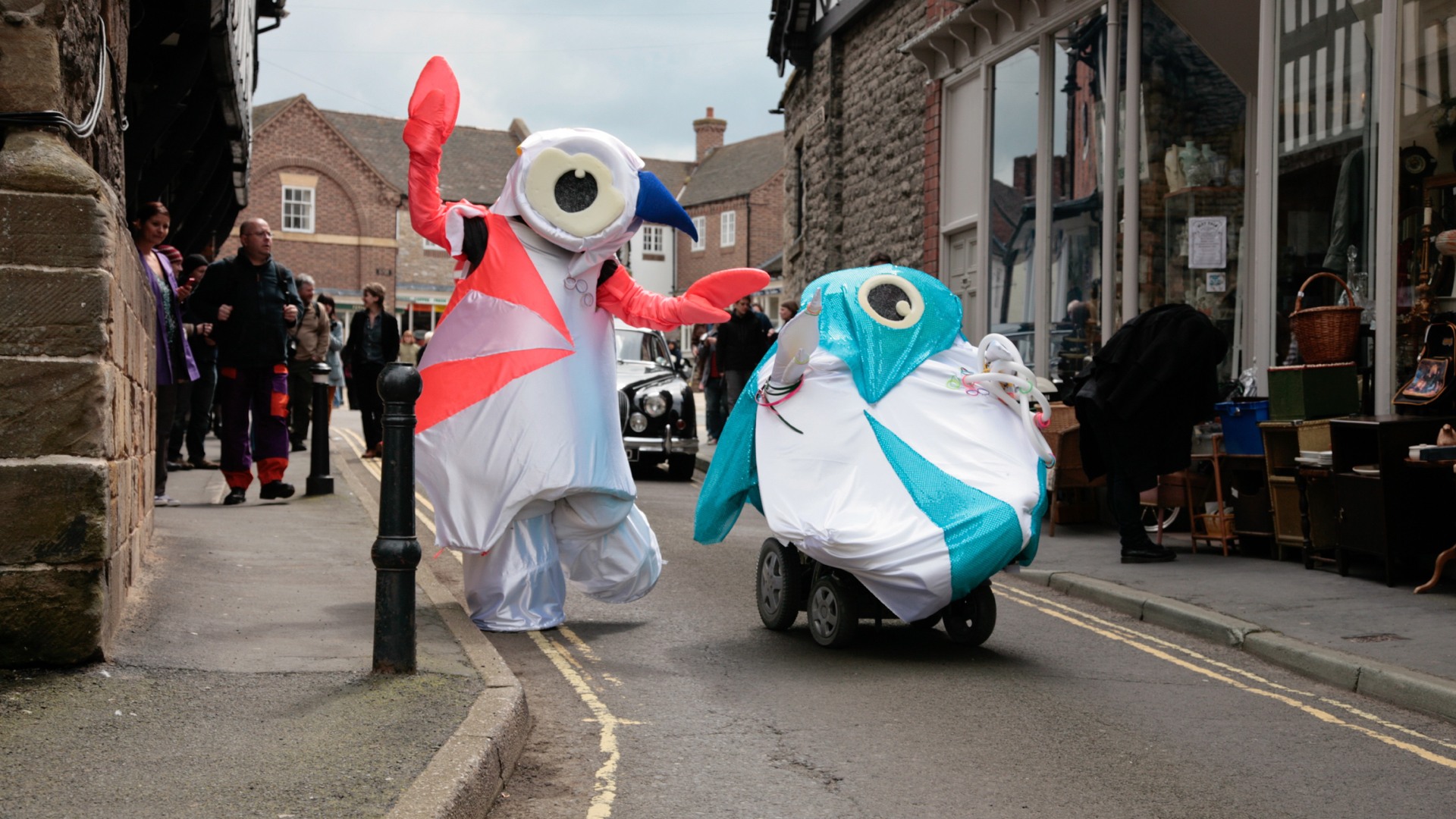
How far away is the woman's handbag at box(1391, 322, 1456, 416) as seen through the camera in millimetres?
8266

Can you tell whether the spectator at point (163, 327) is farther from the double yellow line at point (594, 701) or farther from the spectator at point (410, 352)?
the spectator at point (410, 352)

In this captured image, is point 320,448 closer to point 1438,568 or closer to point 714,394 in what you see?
point 1438,568

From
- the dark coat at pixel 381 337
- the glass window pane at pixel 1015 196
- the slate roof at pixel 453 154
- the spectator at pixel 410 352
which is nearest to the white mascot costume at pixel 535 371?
the dark coat at pixel 381 337

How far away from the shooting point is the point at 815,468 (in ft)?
20.6

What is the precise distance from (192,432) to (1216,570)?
8.94m

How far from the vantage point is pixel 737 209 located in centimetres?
5484

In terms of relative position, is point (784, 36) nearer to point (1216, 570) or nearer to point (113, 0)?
point (1216, 570)

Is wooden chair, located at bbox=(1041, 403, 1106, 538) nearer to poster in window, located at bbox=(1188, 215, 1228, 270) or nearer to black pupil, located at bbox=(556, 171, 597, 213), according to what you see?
poster in window, located at bbox=(1188, 215, 1228, 270)

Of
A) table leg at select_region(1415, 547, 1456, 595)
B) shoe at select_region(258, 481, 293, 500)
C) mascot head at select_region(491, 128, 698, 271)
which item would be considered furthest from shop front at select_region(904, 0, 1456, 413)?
shoe at select_region(258, 481, 293, 500)

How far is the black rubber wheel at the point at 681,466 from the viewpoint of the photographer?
1530cm

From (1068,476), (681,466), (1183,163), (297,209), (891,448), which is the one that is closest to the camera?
(891,448)

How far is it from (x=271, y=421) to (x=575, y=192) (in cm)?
448

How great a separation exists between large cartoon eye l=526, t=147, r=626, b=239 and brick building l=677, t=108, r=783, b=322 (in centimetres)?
4343

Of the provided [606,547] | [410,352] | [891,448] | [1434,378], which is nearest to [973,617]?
[891,448]
